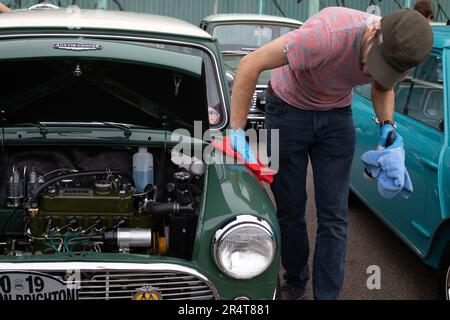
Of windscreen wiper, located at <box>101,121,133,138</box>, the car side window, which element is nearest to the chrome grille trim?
windscreen wiper, located at <box>101,121,133,138</box>

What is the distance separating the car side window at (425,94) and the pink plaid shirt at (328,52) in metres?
1.03

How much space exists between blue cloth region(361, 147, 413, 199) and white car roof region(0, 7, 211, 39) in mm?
1150

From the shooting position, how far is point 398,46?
256 centimetres

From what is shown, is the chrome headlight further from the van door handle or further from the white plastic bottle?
the van door handle

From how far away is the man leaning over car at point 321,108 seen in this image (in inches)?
110

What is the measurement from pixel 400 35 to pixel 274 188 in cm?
116

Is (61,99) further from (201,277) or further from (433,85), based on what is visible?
(433,85)

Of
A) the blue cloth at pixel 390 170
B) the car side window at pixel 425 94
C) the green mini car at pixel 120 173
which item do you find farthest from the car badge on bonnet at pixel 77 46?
the car side window at pixel 425 94

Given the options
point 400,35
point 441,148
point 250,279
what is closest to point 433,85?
point 441,148

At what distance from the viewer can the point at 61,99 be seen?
10.7 ft

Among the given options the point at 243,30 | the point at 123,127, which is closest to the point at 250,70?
the point at 123,127

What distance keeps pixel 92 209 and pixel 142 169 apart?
0.36m

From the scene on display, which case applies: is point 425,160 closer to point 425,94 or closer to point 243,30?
point 425,94

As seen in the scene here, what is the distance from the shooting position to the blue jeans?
3.23 metres
